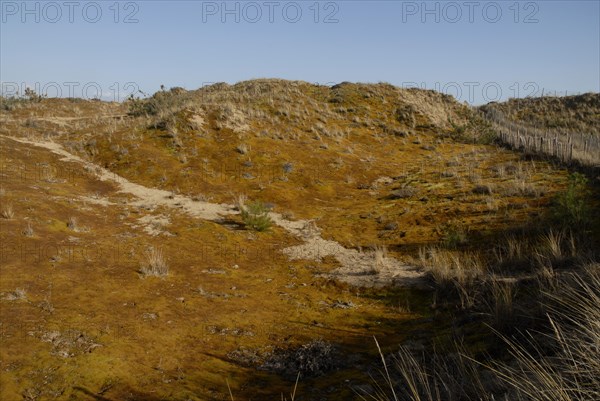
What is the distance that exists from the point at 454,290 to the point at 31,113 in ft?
117

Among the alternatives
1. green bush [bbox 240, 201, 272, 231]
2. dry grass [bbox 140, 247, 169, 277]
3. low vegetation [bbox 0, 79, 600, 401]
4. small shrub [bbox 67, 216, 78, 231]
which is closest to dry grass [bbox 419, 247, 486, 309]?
low vegetation [bbox 0, 79, 600, 401]

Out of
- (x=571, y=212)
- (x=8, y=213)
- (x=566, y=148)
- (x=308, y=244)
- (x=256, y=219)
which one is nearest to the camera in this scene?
(x=571, y=212)

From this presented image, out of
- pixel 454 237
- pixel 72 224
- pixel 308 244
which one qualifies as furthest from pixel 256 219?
pixel 454 237

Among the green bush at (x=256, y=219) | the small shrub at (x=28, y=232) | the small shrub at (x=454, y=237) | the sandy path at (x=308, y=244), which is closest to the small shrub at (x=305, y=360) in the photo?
the sandy path at (x=308, y=244)

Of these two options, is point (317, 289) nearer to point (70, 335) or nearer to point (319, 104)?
point (70, 335)

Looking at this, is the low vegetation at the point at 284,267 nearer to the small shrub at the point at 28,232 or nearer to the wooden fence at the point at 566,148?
the small shrub at the point at 28,232

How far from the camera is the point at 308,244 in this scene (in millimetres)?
12438

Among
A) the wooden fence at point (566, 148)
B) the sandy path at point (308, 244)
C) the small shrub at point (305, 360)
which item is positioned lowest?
the small shrub at point (305, 360)

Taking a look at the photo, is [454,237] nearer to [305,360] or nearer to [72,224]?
[305,360]

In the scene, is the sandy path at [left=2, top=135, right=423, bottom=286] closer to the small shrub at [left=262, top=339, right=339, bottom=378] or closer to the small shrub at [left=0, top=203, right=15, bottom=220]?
the small shrub at [left=262, top=339, right=339, bottom=378]

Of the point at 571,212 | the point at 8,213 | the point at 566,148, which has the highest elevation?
the point at 566,148

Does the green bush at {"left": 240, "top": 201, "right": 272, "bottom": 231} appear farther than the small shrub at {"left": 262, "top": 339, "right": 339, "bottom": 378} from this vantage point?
Yes

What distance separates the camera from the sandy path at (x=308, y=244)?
31.7 ft

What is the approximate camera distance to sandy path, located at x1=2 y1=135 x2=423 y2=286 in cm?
966
